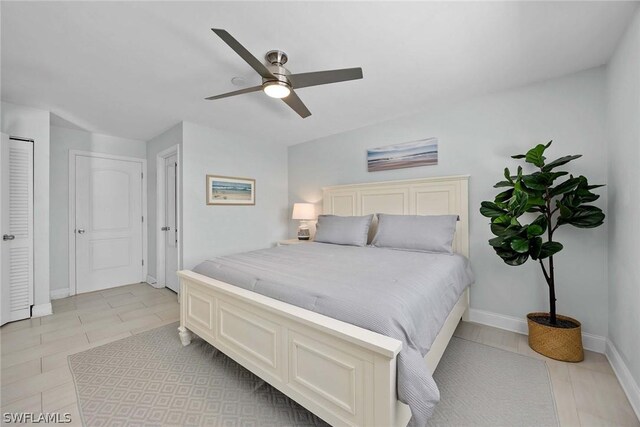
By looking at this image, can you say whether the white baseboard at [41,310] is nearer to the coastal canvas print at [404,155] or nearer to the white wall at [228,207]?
the white wall at [228,207]

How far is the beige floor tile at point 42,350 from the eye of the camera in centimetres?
212

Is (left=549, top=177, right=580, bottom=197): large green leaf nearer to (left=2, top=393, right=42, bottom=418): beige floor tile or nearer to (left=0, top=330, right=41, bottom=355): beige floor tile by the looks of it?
(left=2, top=393, right=42, bottom=418): beige floor tile

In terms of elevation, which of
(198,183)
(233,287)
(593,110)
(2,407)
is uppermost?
(593,110)

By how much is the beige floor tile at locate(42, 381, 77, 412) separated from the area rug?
5cm

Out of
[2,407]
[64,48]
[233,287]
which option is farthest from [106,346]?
[64,48]

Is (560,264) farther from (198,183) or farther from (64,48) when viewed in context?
(64,48)

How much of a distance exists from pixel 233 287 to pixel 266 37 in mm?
1754

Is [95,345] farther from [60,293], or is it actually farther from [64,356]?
[60,293]

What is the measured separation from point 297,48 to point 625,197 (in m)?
2.51

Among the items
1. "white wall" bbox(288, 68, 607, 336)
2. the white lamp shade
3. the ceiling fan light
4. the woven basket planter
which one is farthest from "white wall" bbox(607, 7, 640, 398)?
the white lamp shade

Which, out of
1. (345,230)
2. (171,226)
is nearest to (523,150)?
(345,230)

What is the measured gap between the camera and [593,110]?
7.42ft

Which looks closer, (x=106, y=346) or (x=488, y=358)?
(x=488, y=358)

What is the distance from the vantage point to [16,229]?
2.85m
